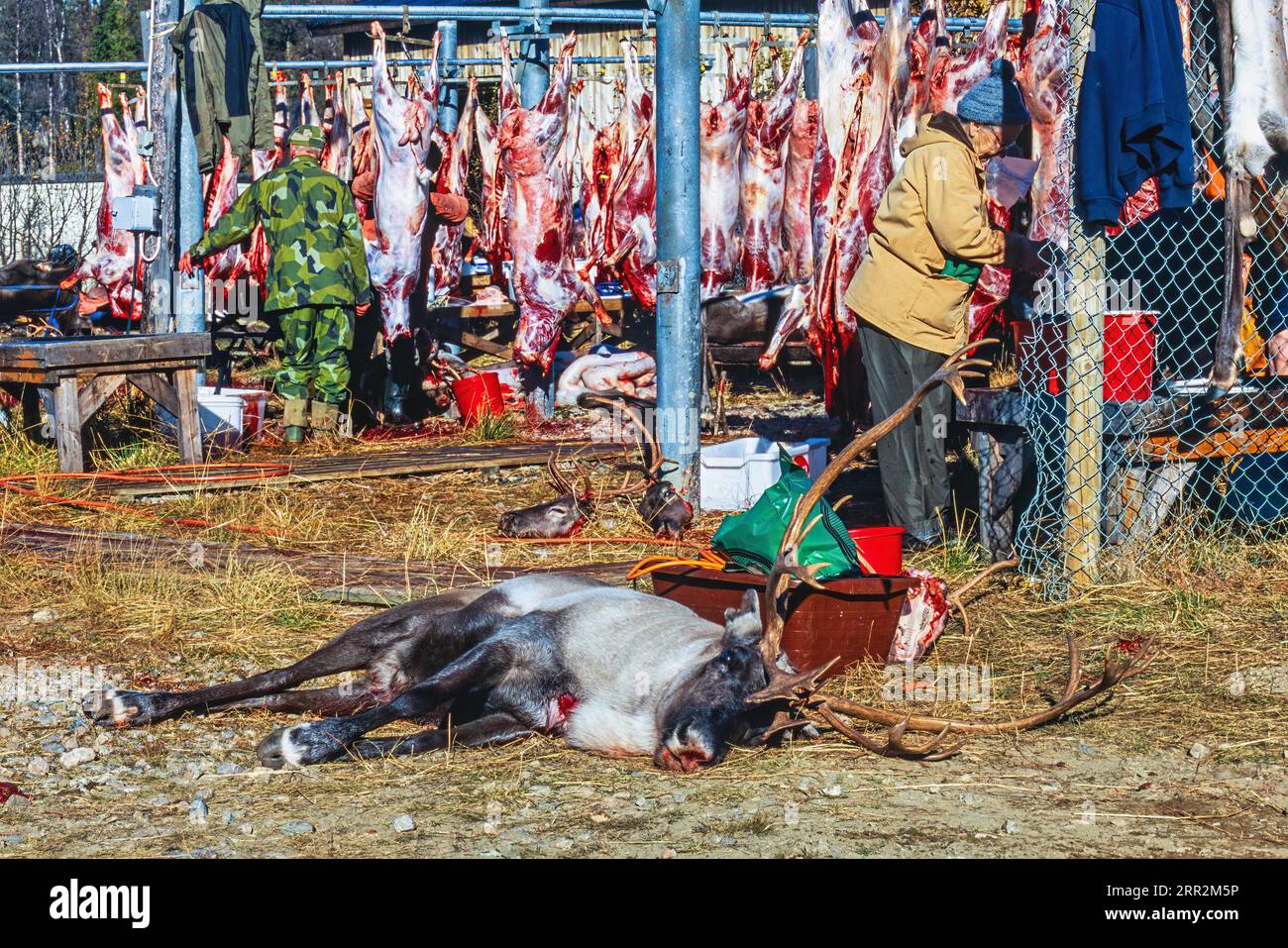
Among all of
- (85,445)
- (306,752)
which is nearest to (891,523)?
(306,752)

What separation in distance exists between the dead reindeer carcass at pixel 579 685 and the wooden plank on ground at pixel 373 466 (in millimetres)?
3480

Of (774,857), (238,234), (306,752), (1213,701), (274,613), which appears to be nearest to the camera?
(774,857)

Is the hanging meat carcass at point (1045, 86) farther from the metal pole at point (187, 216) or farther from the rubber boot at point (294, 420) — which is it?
the metal pole at point (187, 216)

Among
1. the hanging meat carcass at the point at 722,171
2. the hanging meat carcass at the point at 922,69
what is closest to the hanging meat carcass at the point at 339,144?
the hanging meat carcass at the point at 722,171

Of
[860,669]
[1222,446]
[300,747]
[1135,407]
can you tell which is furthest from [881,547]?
[300,747]

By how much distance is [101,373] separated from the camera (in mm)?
9250

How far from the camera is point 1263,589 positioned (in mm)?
6641

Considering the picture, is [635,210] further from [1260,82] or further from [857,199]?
[1260,82]

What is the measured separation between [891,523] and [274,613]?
9.76ft

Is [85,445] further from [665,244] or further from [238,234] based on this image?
[665,244]

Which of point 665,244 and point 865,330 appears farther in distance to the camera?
point 665,244

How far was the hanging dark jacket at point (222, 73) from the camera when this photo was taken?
9.77 meters

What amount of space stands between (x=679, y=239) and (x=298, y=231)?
356 centimetres

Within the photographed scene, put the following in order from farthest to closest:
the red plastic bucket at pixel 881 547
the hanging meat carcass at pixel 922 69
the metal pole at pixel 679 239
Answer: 1. the hanging meat carcass at pixel 922 69
2. the metal pole at pixel 679 239
3. the red plastic bucket at pixel 881 547
